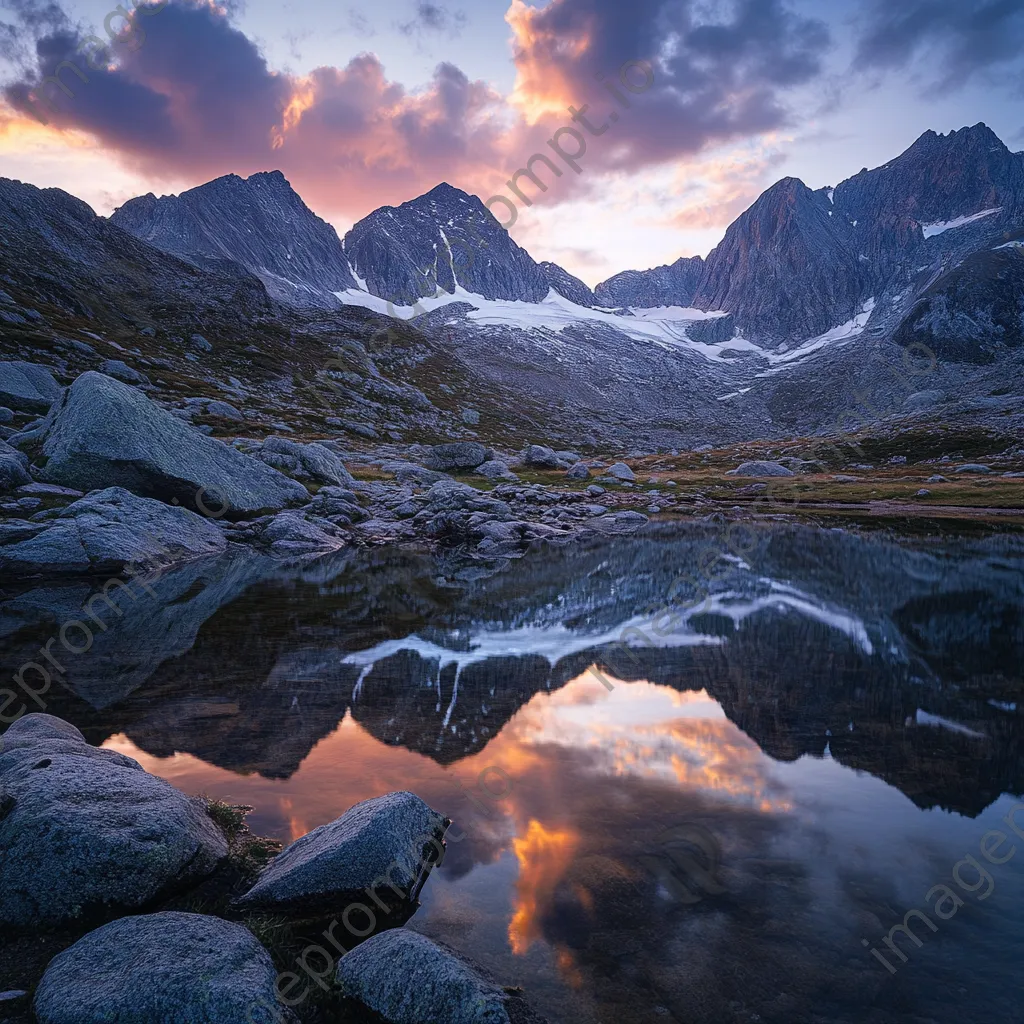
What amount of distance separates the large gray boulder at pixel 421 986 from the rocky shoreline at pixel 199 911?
0.01 metres

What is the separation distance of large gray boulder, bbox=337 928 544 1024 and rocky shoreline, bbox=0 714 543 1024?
0.04ft

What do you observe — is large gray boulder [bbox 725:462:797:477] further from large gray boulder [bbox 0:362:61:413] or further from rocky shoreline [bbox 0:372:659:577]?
large gray boulder [bbox 0:362:61:413]

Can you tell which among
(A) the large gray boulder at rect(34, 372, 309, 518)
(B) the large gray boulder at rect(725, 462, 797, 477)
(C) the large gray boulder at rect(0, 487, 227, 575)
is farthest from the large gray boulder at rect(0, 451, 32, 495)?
(B) the large gray boulder at rect(725, 462, 797, 477)

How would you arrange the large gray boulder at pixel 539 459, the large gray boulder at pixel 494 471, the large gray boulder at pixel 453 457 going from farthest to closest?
1. the large gray boulder at pixel 539 459
2. the large gray boulder at pixel 453 457
3. the large gray boulder at pixel 494 471

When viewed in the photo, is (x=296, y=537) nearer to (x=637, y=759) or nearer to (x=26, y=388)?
(x=637, y=759)

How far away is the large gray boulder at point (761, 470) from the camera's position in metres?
97.4

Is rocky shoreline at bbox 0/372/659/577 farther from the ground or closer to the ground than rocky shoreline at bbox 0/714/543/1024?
farther from the ground

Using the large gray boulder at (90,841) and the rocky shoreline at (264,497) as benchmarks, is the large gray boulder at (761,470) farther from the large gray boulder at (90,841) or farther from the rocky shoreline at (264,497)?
the large gray boulder at (90,841)

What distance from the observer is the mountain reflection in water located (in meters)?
6.18

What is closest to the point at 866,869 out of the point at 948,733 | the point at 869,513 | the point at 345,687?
the point at 948,733

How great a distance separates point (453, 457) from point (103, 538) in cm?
5622

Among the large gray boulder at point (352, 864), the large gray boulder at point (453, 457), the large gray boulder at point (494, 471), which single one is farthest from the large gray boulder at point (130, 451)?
the large gray boulder at point (494, 471)

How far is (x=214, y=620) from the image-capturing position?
67.4 ft

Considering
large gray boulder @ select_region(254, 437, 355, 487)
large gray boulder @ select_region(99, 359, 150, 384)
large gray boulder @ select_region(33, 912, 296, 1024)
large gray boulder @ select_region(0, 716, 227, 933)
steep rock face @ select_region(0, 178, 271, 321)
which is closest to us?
large gray boulder @ select_region(33, 912, 296, 1024)
